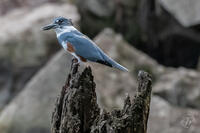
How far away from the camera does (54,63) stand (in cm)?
1238

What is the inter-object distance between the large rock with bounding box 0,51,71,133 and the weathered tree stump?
250 inches

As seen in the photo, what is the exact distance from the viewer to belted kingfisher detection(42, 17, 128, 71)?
226 inches

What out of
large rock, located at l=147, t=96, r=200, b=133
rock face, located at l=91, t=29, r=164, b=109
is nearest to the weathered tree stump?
large rock, located at l=147, t=96, r=200, b=133

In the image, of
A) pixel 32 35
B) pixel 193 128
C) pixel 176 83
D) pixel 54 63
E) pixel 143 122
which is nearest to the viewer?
pixel 143 122

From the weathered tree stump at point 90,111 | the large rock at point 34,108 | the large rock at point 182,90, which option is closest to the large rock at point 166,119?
the large rock at point 182,90

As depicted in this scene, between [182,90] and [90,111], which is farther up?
[182,90]

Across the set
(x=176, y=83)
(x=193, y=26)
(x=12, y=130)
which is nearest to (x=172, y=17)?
(x=193, y=26)

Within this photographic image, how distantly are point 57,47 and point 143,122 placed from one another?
34.6 ft

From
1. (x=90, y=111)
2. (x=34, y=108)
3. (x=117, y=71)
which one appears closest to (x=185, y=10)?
(x=117, y=71)

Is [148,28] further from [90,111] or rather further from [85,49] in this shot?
[90,111]

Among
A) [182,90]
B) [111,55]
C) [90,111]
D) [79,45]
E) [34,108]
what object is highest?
[111,55]

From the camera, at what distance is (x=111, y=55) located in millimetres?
11898

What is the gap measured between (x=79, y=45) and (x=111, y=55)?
6.07 metres

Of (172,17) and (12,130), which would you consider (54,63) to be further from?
(172,17)
